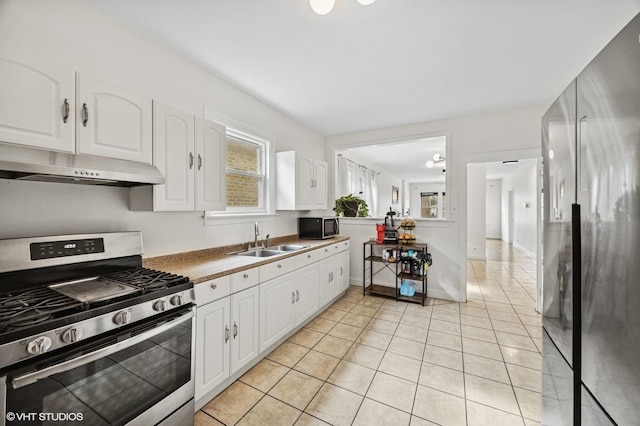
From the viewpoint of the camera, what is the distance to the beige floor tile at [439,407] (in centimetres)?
167

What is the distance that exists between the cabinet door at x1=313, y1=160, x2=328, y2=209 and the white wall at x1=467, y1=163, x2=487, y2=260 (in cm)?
475

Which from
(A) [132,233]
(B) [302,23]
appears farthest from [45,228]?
(B) [302,23]

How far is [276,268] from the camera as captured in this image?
7.90 feet

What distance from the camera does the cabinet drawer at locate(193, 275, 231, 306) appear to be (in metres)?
1.67

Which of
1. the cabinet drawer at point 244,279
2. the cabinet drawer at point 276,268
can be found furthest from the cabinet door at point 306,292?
the cabinet drawer at point 244,279

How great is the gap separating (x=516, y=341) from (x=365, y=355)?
1591 millimetres

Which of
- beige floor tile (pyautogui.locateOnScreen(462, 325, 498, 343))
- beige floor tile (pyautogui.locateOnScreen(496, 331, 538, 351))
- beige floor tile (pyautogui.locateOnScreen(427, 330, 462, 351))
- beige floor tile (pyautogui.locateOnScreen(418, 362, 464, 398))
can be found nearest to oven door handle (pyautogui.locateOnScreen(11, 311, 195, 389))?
beige floor tile (pyautogui.locateOnScreen(418, 362, 464, 398))

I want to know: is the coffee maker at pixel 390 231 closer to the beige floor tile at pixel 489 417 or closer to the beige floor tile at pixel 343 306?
the beige floor tile at pixel 343 306

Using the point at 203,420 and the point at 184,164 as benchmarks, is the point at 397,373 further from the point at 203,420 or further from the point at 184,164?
the point at 184,164

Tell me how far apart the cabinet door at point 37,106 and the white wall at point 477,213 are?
7590mm

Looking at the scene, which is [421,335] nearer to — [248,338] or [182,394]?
[248,338]

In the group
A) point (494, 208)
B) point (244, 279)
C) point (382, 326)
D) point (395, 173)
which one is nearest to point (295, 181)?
point (244, 279)

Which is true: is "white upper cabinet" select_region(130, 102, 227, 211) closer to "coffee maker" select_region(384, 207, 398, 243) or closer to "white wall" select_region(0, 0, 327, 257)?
"white wall" select_region(0, 0, 327, 257)

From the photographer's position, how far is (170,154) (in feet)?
6.30
